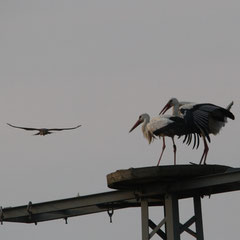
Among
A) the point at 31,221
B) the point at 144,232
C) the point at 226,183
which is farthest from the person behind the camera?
the point at 31,221

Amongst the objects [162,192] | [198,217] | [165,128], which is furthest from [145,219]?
[165,128]

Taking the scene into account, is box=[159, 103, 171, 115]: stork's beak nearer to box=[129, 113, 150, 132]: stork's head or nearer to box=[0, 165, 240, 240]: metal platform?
box=[129, 113, 150, 132]: stork's head

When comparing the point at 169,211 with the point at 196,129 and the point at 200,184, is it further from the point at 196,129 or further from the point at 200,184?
the point at 196,129

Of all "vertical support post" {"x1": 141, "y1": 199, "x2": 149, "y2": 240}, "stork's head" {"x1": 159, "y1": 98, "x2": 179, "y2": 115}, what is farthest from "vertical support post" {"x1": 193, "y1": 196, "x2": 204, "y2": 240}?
"stork's head" {"x1": 159, "y1": 98, "x2": 179, "y2": 115}

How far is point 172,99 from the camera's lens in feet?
90.9

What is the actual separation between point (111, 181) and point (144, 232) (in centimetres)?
159

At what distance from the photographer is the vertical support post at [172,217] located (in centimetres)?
2291

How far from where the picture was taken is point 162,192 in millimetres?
23391

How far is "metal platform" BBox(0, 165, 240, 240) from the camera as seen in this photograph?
22.4 metres

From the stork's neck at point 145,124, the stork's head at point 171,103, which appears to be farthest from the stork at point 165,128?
the stork's head at point 171,103

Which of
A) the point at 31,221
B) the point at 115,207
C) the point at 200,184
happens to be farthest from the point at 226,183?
the point at 31,221

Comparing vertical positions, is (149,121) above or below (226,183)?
above

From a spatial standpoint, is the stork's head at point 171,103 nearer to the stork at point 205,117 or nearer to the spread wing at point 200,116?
the stork at point 205,117

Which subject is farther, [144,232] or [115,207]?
[115,207]
